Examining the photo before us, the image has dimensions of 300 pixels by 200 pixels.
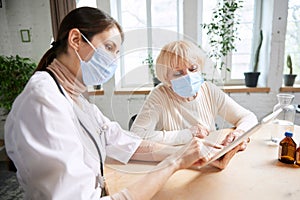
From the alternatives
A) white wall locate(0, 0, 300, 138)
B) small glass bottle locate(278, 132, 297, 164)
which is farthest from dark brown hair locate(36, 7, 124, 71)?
white wall locate(0, 0, 300, 138)

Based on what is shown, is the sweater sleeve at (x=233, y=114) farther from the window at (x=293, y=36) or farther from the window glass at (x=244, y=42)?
the window at (x=293, y=36)

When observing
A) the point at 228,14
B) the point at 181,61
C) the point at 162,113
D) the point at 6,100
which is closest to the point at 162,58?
the point at 181,61

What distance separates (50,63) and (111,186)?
1.50 ft

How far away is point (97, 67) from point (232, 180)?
0.59 m

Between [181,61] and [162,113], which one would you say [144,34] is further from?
[162,113]

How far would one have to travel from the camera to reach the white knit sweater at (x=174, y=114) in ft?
3.20

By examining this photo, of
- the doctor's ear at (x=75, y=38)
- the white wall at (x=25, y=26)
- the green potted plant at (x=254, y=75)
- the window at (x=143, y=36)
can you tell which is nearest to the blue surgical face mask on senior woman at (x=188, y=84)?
the window at (x=143, y=36)

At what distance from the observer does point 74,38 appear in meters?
0.74

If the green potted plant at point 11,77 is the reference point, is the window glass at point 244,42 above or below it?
above

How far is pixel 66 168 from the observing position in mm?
567

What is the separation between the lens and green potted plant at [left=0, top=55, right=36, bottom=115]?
93.2 inches

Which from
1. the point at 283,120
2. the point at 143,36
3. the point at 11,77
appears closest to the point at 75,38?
the point at 143,36

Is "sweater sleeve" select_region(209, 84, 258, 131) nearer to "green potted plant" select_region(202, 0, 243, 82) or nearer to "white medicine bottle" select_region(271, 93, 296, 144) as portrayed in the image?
"white medicine bottle" select_region(271, 93, 296, 144)

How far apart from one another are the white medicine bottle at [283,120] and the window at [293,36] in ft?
4.72
